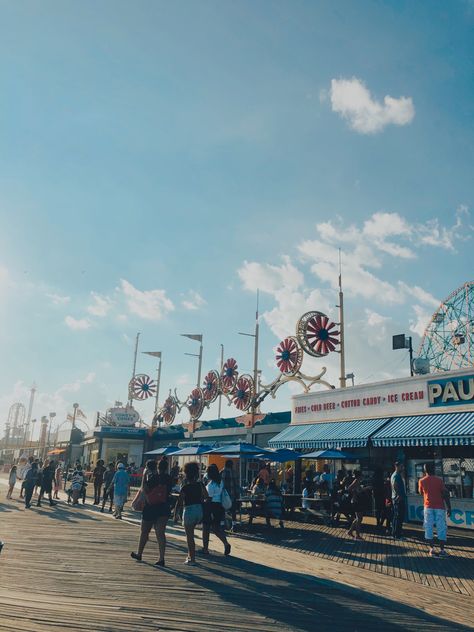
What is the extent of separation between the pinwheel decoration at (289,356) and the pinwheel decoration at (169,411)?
2081 centimetres

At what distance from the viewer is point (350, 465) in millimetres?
20219

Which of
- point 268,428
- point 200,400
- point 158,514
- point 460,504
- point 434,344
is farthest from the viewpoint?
point 434,344

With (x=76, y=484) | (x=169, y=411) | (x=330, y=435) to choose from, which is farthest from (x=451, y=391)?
(x=169, y=411)

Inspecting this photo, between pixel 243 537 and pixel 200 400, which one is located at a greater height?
pixel 200 400

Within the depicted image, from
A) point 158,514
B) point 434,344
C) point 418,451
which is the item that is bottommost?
point 158,514

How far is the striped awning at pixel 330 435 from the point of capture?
58.2 feet

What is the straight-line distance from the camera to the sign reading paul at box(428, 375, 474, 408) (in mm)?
15555

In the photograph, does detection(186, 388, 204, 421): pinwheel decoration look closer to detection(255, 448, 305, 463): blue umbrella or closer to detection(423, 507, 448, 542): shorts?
detection(255, 448, 305, 463): blue umbrella

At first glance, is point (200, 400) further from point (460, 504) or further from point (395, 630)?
point (395, 630)

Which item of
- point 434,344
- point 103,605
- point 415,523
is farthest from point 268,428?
point 434,344

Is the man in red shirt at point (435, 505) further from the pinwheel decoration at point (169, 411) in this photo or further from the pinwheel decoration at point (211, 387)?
the pinwheel decoration at point (169, 411)

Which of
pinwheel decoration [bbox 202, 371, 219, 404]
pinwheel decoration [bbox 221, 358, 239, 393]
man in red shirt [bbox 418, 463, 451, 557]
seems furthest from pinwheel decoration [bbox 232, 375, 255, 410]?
man in red shirt [bbox 418, 463, 451, 557]

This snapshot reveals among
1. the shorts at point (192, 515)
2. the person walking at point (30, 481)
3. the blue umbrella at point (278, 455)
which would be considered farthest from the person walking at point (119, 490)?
the shorts at point (192, 515)

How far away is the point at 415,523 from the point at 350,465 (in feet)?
12.9
